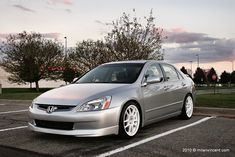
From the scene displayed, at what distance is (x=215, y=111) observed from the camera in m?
9.08

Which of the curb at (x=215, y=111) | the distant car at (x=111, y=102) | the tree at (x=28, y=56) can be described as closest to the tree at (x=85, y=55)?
the tree at (x=28, y=56)

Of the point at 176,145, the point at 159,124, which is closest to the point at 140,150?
the point at 176,145

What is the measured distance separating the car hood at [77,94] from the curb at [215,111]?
3864 mm

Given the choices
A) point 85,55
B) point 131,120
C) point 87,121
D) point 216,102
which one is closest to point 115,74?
point 131,120

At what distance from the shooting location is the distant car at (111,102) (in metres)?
5.48

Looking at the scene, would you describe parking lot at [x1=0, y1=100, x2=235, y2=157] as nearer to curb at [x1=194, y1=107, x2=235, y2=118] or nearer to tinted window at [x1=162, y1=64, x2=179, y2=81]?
tinted window at [x1=162, y1=64, x2=179, y2=81]

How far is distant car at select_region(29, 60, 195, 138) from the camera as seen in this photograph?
18.0 ft

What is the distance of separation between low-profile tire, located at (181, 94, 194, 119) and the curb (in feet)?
2.97

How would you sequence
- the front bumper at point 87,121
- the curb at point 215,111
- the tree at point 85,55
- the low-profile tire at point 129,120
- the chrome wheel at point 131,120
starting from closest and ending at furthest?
the front bumper at point 87,121 → the low-profile tire at point 129,120 → the chrome wheel at point 131,120 → the curb at point 215,111 → the tree at point 85,55

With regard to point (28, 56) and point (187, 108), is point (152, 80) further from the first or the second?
point (28, 56)

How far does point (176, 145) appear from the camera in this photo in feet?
18.1

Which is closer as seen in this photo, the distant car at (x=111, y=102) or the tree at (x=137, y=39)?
the distant car at (x=111, y=102)

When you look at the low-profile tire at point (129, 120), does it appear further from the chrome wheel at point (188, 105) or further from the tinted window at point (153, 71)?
the chrome wheel at point (188, 105)

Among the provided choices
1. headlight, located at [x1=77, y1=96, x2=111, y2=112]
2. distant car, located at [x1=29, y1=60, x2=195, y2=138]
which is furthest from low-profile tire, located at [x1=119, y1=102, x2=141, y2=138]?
headlight, located at [x1=77, y1=96, x2=111, y2=112]
